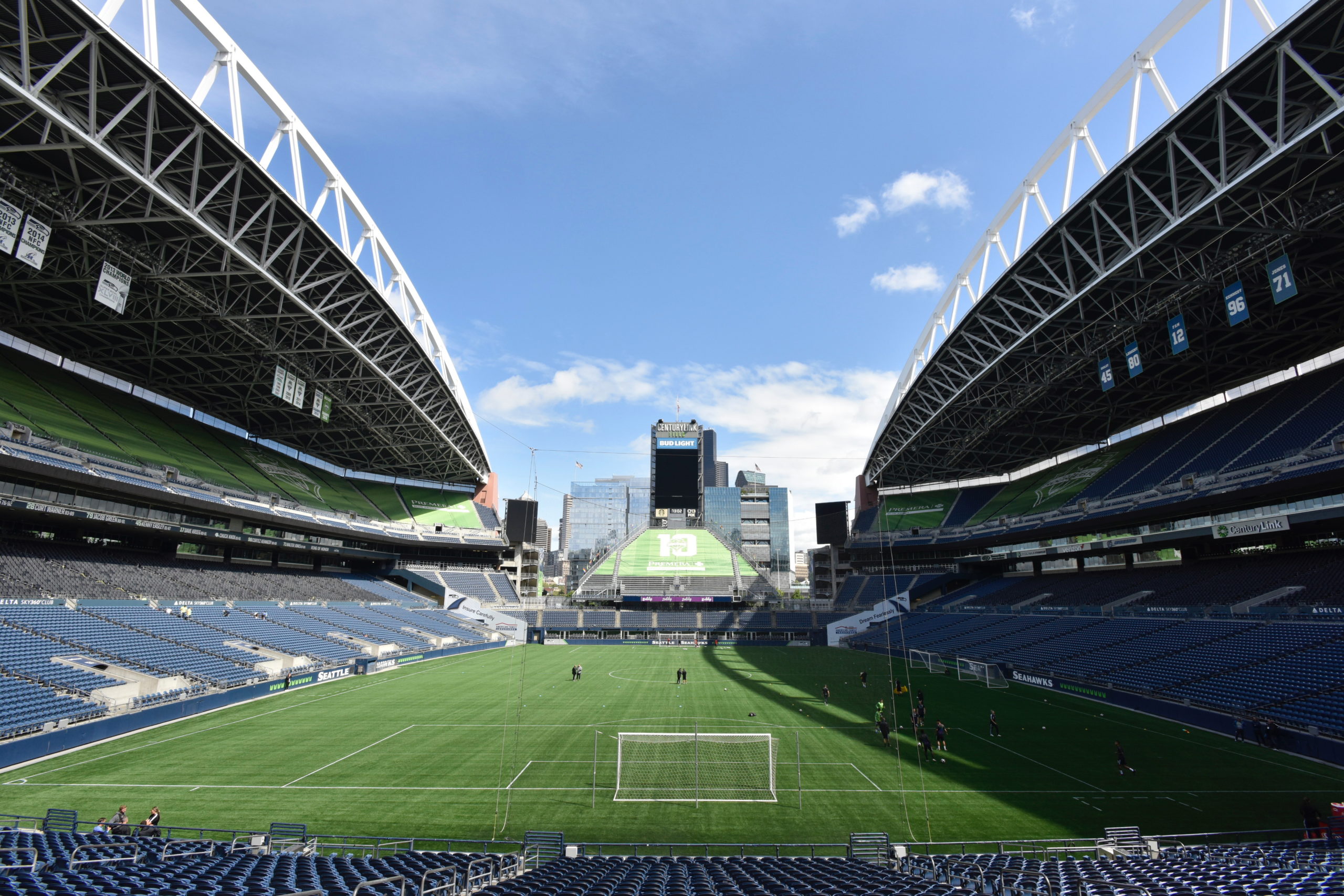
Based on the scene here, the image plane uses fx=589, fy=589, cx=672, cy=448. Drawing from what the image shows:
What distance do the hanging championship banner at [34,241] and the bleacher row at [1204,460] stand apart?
38708mm

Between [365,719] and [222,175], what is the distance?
26270mm

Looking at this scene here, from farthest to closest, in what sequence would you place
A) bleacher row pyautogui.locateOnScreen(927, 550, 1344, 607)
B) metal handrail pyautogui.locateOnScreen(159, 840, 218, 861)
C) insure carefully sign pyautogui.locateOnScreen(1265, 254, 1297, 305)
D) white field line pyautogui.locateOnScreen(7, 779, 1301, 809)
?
bleacher row pyautogui.locateOnScreen(927, 550, 1344, 607) → insure carefully sign pyautogui.locateOnScreen(1265, 254, 1297, 305) → white field line pyautogui.locateOnScreen(7, 779, 1301, 809) → metal handrail pyautogui.locateOnScreen(159, 840, 218, 861)

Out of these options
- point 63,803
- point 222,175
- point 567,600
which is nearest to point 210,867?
point 63,803

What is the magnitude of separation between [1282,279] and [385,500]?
242ft

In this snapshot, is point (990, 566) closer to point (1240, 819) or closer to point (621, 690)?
point (621, 690)

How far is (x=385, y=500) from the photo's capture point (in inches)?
2689

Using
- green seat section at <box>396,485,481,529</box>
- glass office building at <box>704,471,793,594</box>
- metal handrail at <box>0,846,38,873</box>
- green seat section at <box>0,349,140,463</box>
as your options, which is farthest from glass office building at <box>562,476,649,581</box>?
metal handrail at <box>0,846,38,873</box>

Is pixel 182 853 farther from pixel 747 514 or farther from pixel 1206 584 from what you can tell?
pixel 747 514

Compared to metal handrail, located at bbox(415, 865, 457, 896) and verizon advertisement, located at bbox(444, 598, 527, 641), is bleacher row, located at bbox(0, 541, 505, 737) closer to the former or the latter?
verizon advertisement, located at bbox(444, 598, 527, 641)

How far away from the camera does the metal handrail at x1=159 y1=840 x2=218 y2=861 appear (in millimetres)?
11500

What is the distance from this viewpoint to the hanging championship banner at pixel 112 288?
958 inches

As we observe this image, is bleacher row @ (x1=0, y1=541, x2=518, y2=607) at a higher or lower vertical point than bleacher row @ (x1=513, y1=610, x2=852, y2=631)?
higher

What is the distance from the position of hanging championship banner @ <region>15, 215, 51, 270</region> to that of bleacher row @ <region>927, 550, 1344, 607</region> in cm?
5486

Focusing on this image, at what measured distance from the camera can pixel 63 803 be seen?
52.0 ft
